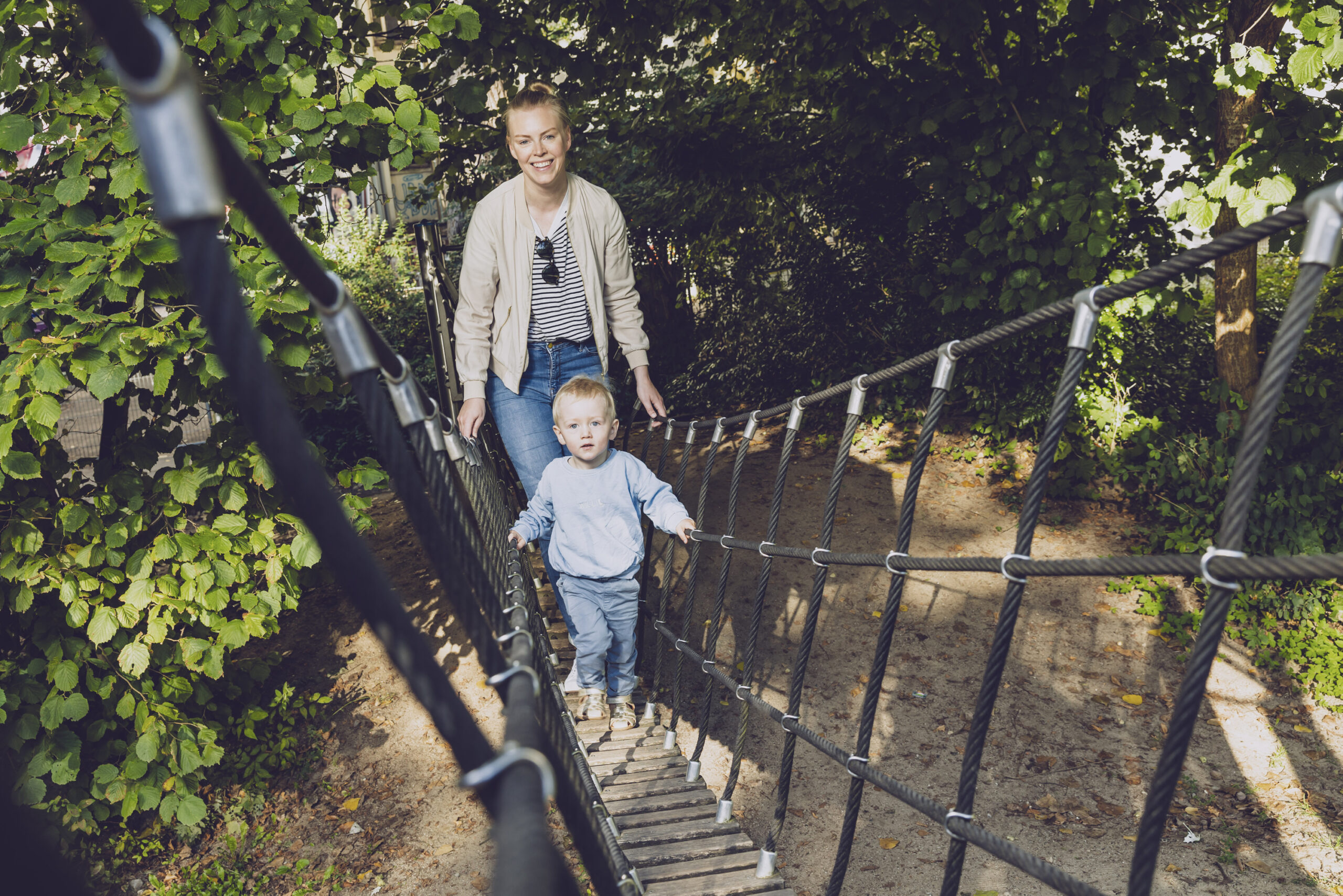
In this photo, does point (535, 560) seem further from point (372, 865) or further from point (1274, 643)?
point (1274, 643)

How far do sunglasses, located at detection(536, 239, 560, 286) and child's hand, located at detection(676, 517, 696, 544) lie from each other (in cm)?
94

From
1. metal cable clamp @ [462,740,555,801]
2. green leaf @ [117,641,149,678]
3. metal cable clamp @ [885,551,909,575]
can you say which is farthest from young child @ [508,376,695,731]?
metal cable clamp @ [462,740,555,801]

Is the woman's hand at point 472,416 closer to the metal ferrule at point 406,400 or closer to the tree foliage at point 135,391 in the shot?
the tree foliage at point 135,391

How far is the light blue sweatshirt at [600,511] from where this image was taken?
8.87ft

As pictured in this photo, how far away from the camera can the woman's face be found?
2.70 meters

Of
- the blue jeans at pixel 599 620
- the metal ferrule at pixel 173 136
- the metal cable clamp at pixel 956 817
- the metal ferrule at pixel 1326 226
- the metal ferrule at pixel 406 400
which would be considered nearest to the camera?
the metal ferrule at pixel 173 136

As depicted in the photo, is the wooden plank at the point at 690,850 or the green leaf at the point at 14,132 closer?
the wooden plank at the point at 690,850

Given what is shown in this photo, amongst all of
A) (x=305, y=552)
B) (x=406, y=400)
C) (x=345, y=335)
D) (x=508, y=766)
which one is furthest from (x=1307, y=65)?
(x=305, y=552)

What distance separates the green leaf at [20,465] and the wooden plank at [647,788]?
6.19 ft

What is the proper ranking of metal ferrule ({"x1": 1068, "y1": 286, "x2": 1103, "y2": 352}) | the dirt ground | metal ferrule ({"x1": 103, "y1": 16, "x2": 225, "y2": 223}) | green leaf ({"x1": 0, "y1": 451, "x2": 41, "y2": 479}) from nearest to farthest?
metal ferrule ({"x1": 103, "y1": 16, "x2": 225, "y2": 223})
metal ferrule ({"x1": 1068, "y1": 286, "x2": 1103, "y2": 352})
green leaf ({"x1": 0, "y1": 451, "x2": 41, "y2": 479})
the dirt ground

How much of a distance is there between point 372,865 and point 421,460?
114 inches

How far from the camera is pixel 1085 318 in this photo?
1.30 metres

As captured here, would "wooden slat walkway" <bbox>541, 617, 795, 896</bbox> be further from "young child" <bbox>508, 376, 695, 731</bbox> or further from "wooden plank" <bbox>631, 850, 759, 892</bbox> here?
"young child" <bbox>508, 376, 695, 731</bbox>

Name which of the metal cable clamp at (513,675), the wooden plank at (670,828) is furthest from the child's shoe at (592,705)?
the metal cable clamp at (513,675)
